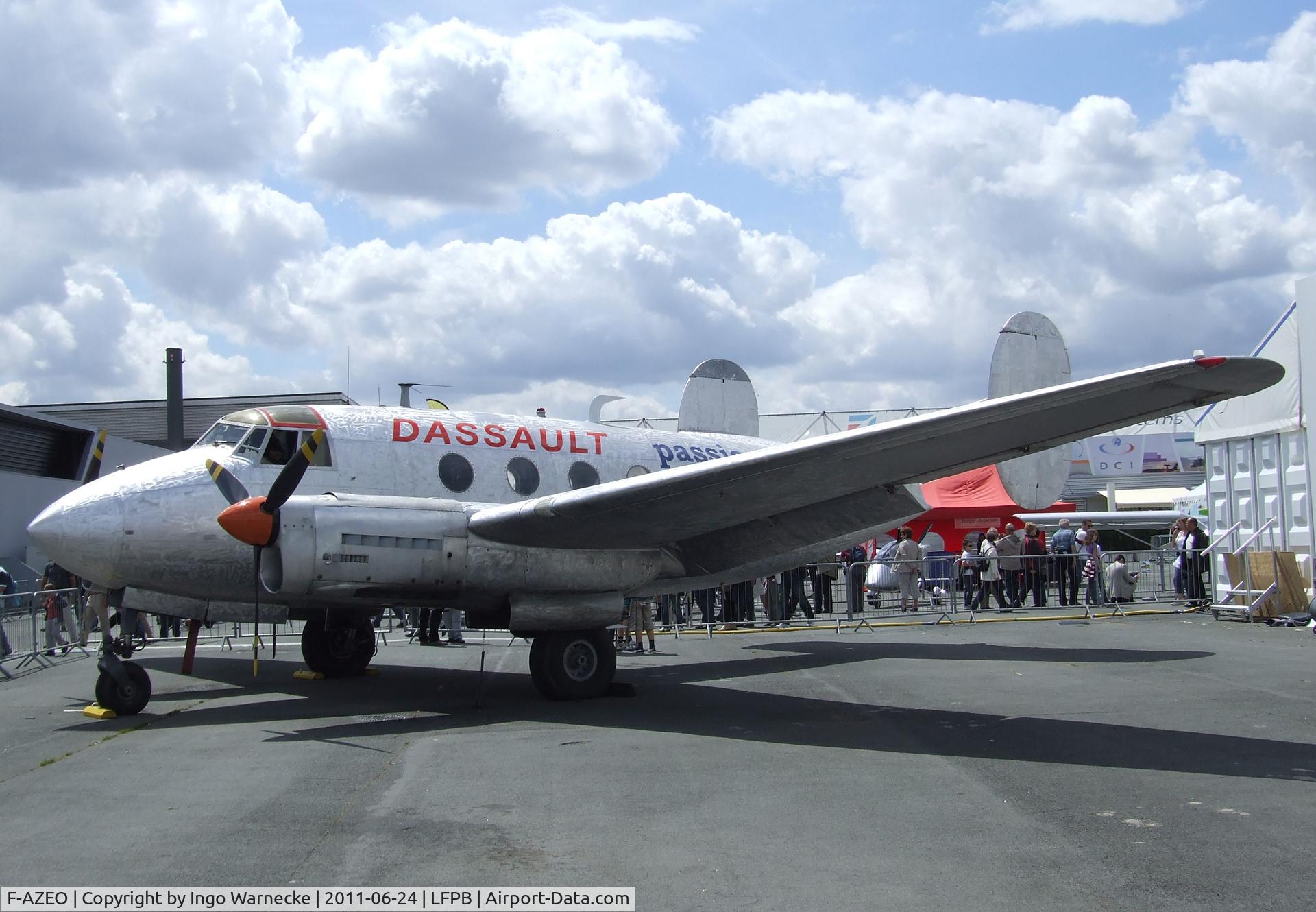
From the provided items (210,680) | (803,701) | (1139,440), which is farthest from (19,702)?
(1139,440)

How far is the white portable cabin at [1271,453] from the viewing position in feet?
54.7

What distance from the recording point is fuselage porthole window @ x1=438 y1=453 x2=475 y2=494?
11.4m

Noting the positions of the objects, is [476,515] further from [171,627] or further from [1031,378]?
[171,627]

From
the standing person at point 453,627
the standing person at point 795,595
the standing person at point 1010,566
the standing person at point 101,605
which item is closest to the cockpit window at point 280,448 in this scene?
the standing person at point 101,605

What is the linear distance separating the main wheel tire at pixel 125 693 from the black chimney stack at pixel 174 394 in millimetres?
35747

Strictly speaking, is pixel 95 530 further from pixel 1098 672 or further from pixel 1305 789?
pixel 1098 672

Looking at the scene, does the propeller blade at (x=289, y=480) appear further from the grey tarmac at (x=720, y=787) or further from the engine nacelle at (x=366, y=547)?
the grey tarmac at (x=720, y=787)

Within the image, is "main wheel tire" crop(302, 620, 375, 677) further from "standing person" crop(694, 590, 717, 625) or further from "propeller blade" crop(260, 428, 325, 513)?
"standing person" crop(694, 590, 717, 625)

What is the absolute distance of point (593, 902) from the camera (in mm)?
4520

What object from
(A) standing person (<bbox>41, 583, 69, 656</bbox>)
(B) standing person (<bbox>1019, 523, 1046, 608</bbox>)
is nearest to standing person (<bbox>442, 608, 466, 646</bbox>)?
(A) standing person (<bbox>41, 583, 69, 656</bbox>)

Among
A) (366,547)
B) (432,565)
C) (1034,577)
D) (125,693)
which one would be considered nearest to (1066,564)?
(1034,577)

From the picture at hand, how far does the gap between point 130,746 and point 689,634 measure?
455 inches

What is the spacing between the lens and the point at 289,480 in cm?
937

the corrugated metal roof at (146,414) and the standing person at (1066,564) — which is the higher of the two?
the corrugated metal roof at (146,414)
